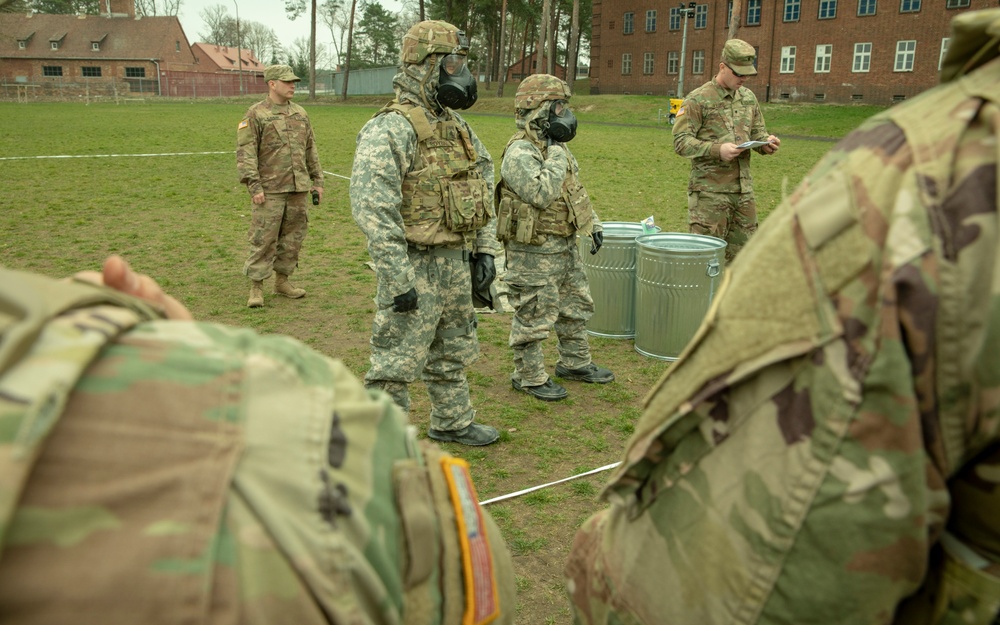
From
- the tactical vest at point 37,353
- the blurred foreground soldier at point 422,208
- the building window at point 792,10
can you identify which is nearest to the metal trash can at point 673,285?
the blurred foreground soldier at point 422,208

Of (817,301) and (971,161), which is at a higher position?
(971,161)

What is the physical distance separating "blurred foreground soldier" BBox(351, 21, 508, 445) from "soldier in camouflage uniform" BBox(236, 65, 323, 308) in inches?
136

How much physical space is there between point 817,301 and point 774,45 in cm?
4615

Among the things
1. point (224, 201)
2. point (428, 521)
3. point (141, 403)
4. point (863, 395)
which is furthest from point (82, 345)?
point (224, 201)

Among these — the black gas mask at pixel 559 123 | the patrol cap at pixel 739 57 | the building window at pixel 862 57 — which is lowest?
the black gas mask at pixel 559 123

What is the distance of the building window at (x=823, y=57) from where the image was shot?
4044 cm

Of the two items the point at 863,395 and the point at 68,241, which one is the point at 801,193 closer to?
the point at 863,395

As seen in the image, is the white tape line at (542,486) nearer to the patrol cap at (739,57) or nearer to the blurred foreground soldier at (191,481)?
the blurred foreground soldier at (191,481)

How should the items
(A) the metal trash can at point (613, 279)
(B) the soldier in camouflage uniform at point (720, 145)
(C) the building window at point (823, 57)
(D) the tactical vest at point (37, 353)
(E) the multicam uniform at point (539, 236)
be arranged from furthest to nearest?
1. (C) the building window at point (823, 57)
2. (B) the soldier in camouflage uniform at point (720, 145)
3. (A) the metal trash can at point (613, 279)
4. (E) the multicam uniform at point (539, 236)
5. (D) the tactical vest at point (37, 353)

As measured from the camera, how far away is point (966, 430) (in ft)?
3.34

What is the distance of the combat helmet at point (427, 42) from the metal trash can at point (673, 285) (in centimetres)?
231

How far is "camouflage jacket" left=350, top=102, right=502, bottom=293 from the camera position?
405cm

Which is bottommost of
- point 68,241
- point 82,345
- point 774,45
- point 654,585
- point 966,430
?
point 68,241

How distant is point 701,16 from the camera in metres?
45.7
